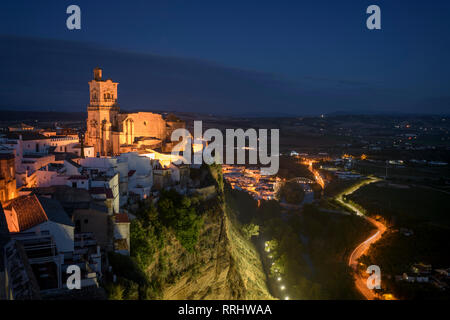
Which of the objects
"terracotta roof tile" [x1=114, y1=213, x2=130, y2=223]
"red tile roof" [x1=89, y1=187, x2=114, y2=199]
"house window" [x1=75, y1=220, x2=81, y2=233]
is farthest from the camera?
"red tile roof" [x1=89, y1=187, x2=114, y2=199]

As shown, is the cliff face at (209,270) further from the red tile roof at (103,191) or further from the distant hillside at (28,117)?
the distant hillside at (28,117)

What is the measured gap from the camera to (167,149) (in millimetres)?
26500

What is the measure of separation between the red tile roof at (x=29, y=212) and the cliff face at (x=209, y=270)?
237 inches

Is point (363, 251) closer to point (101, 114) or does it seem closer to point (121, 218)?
point (121, 218)

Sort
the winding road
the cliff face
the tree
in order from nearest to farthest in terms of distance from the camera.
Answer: the cliff face
the winding road
the tree

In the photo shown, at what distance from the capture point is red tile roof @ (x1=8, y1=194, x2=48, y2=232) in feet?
31.2

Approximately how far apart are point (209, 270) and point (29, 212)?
38.7 feet

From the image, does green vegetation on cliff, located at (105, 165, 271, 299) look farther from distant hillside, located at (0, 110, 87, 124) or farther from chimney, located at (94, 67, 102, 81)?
distant hillside, located at (0, 110, 87, 124)

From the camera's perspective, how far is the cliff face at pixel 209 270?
1611 centimetres

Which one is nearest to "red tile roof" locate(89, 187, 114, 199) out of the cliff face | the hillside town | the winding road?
the hillside town

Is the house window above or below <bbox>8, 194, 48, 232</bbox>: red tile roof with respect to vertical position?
below

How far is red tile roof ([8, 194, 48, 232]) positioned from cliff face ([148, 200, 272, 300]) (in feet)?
19.7
